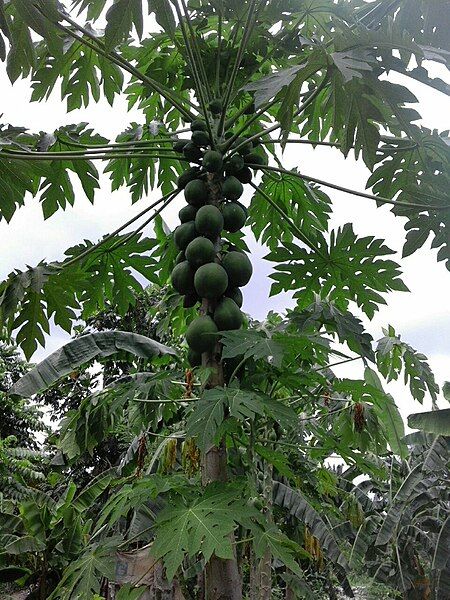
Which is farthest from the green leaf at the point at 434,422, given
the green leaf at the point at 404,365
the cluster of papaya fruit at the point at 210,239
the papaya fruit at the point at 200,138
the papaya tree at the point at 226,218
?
the papaya fruit at the point at 200,138

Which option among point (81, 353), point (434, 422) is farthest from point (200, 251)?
point (434, 422)

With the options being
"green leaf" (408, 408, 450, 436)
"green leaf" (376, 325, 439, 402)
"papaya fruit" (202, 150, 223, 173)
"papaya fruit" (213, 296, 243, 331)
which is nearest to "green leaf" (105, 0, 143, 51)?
"papaya fruit" (202, 150, 223, 173)

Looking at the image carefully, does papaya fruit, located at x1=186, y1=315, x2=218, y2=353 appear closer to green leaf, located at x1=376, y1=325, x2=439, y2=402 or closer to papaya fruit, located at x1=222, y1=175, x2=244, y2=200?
papaya fruit, located at x1=222, y1=175, x2=244, y2=200

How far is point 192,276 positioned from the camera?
6.54 ft

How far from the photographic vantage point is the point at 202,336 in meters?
1.81

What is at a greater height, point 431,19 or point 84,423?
point 431,19

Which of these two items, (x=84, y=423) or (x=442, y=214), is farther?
(x=84, y=423)

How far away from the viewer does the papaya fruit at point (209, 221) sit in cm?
199

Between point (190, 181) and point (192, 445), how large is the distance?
1.35 metres

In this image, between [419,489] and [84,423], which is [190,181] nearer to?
[84,423]

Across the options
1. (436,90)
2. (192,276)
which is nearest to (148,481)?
(192,276)

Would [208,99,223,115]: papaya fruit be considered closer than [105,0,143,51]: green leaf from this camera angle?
No

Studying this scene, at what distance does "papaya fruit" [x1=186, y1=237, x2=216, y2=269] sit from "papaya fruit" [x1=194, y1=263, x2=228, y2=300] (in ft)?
0.14

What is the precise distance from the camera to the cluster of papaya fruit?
1.87 meters
